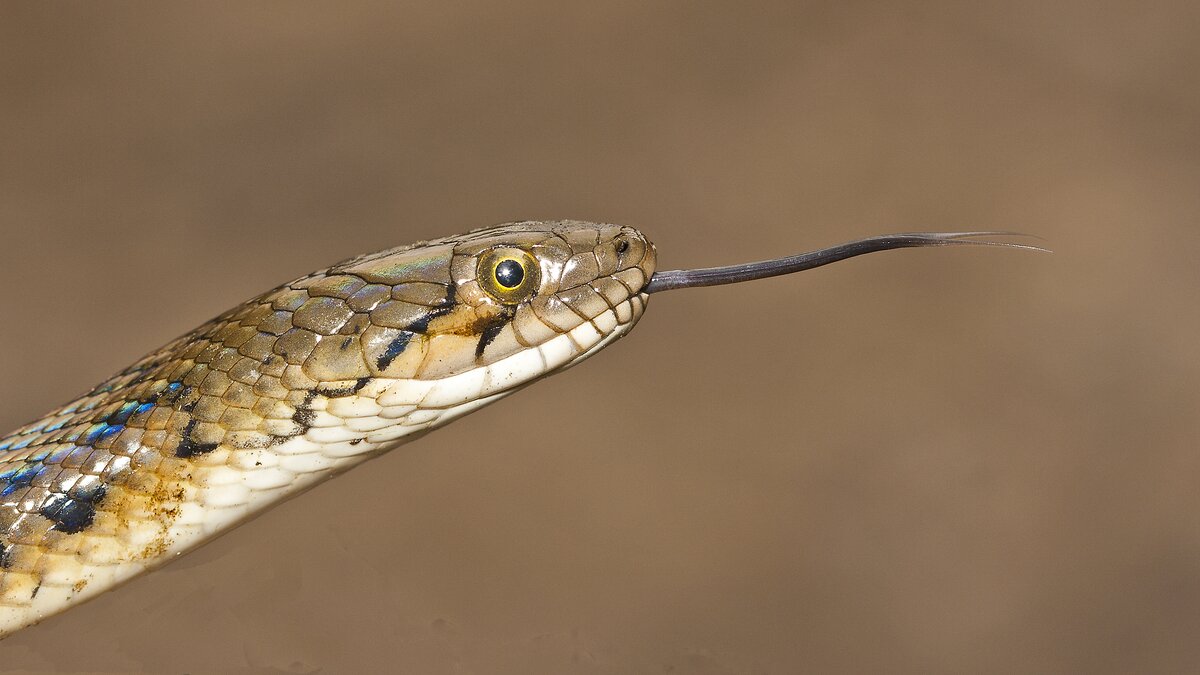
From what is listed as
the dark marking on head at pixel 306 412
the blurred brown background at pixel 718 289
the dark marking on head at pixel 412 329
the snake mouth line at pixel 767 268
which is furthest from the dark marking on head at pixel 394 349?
the blurred brown background at pixel 718 289

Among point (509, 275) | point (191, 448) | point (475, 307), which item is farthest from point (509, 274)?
point (191, 448)

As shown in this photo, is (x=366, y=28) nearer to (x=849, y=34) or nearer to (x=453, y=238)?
(x=849, y=34)

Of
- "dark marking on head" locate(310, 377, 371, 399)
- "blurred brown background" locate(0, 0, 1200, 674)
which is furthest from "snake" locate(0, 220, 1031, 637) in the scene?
"blurred brown background" locate(0, 0, 1200, 674)

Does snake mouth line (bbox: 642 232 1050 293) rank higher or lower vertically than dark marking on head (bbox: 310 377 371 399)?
higher

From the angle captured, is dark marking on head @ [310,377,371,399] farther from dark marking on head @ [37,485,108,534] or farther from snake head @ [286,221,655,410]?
dark marking on head @ [37,485,108,534]

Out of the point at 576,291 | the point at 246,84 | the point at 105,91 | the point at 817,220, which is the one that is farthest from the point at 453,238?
the point at 105,91

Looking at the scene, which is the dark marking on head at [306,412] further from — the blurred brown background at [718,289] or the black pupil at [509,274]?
the blurred brown background at [718,289]

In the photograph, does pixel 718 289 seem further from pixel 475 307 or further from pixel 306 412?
pixel 306 412
